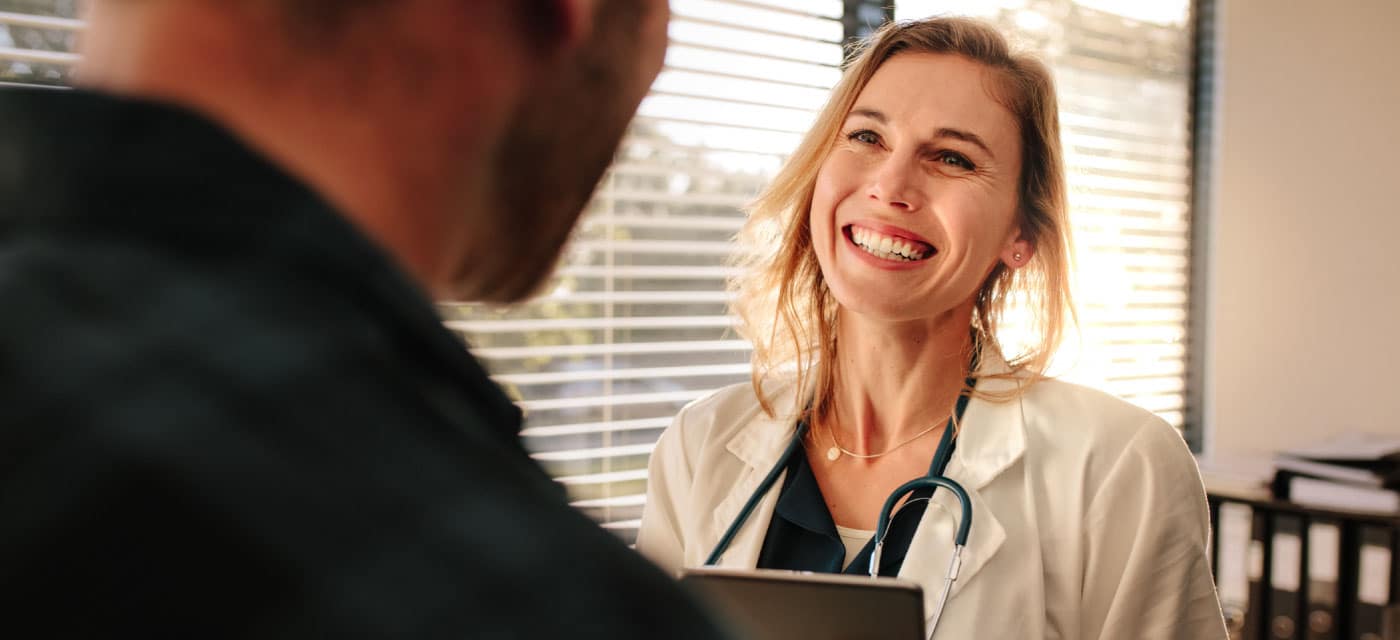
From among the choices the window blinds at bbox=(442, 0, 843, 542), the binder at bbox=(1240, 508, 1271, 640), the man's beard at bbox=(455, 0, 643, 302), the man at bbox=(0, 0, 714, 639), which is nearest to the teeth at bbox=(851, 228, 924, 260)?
the window blinds at bbox=(442, 0, 843, 542)

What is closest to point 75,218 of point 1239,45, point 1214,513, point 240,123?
point 240,123

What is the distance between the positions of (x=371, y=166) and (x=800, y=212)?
133cm

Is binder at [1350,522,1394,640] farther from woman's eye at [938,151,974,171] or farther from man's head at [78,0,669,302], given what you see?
man's head at [78,0,669,302]

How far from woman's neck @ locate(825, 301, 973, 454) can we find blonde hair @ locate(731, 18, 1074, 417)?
6cm

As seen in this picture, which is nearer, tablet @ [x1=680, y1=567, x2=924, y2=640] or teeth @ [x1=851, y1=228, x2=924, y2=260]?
tablet @ [x1=680, y1=567, x2=924, y2=640]

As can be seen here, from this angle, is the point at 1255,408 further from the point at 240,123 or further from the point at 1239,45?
the point at 240,123

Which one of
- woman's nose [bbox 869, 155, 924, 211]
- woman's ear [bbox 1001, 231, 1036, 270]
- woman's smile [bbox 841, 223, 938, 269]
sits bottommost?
woman's ear [bbox 1001, 231, 1036, 270]

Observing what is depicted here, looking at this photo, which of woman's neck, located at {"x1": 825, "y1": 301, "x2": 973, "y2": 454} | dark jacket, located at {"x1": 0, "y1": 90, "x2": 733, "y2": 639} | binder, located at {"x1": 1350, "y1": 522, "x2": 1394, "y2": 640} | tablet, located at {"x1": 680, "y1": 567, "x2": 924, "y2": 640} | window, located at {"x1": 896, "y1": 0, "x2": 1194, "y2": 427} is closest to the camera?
dark jacket, located at {"x1": 0, "y1": 90, "x2": 733, "y2": 639}

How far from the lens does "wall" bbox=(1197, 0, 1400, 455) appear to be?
330 centimetres

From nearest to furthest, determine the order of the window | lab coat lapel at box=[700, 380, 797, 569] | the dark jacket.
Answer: the dark jacket → lab coat lapel at box=[700, 380, 797, 569] → the window

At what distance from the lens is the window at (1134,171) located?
3266 mm

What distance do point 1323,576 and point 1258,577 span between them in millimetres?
126

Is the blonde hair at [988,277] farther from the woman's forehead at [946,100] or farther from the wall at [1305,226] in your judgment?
the wall at [1305,226]

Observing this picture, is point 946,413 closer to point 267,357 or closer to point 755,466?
point 755,466
